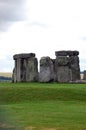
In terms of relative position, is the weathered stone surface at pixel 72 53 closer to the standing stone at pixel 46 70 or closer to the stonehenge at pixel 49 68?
the stonehenge at pixel 49 68

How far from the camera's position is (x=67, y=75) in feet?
167

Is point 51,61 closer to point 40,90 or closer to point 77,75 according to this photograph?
point 77,75

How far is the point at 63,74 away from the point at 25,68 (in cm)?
471

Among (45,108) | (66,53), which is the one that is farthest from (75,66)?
(45,108)

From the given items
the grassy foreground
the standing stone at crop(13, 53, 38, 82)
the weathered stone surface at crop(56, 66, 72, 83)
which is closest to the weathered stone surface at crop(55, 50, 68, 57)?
the weathered stone surface at crop(56, 66, 72, 83)

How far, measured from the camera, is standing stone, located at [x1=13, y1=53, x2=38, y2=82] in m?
51.5

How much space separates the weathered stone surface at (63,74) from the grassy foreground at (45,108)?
17.1 meters

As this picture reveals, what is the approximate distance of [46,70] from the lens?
50.5m

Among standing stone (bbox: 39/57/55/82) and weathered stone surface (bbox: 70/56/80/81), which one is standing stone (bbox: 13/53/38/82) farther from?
weathered stone surface (bbox: 70/56/80/81)

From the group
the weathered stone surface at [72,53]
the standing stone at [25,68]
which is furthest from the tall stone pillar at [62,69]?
the standing stone at [25,68]

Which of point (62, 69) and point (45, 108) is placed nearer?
point (45, 108)

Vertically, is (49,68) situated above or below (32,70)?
above

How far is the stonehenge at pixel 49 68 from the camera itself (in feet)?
166

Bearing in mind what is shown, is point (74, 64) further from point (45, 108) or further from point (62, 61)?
point (45, 108)
